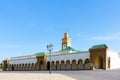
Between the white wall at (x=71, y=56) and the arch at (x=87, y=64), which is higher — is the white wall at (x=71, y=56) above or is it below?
above

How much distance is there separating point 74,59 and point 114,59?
8540mm

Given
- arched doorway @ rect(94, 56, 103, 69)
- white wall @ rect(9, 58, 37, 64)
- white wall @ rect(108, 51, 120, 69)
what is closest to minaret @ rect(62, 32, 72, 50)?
white wall @ rect(9, 58, 37, 64)

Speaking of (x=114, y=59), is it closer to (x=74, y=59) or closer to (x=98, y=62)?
(x=98, y=62)

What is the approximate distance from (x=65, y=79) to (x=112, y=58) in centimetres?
2086

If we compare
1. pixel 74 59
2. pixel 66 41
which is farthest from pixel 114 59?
pixel 66 41

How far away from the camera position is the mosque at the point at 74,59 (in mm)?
41438

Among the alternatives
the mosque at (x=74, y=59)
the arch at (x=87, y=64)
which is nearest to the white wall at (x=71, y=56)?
the mosque at (x=74, y=59)

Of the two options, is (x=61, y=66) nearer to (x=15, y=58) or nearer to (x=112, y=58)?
(x=112, y=58)

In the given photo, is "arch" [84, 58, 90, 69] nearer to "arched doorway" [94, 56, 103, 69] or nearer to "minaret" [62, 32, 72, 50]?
"arched doorway" [94, 56, 103, 69]

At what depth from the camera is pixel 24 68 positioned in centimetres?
6550

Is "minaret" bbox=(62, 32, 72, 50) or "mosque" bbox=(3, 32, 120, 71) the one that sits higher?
"minaret" bbox=(62, 32, 72, 50)

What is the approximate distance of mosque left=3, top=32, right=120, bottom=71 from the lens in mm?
41438

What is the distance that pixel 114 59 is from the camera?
4312 cm

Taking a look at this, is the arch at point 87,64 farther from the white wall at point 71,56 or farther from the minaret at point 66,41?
the minaret at point 66,41
